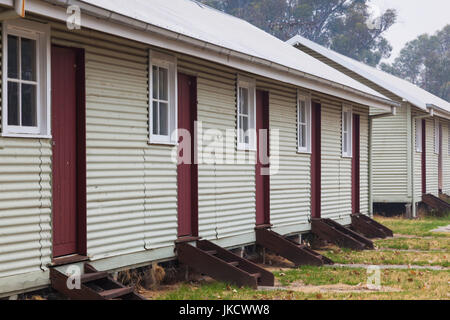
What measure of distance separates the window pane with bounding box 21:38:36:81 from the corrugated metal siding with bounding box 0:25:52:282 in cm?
71

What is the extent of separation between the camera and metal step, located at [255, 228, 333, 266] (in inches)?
483

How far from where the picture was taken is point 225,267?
9.91 meters

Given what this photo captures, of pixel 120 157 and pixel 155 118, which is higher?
pixel 155 118

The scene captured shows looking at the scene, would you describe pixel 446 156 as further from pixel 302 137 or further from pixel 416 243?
pixel 302 137

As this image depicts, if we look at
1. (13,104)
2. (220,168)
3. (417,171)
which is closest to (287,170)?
(220,168)

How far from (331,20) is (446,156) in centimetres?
3606

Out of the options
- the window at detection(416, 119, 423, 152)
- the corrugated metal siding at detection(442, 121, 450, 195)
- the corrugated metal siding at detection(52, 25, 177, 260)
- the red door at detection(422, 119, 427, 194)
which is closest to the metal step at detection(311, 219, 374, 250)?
the corrugated metal siding at detection(52, 25, 177, 260)

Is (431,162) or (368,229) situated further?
(431,162)

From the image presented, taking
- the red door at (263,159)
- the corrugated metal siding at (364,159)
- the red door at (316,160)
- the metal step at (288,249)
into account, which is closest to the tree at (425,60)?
the corrugated metal siding at (364,159)

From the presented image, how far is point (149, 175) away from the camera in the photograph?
9773 mm

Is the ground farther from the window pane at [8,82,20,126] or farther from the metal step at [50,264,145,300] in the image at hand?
the window pane at [8,82,20,126]

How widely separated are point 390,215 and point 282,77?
45.5 ft

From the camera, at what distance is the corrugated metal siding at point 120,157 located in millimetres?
8648

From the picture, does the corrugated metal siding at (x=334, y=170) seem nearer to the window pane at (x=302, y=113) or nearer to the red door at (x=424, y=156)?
the window pane at (x=302, y=113)
